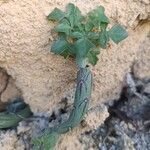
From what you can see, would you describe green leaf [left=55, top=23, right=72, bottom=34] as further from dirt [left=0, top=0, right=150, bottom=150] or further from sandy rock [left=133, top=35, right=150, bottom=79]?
sandy rock [left=133, top=35, right=150, bottom=79]

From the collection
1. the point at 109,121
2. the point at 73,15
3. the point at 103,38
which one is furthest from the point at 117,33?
the point at 109,121

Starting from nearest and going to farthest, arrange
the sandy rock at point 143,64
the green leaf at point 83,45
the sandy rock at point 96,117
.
Result: the green leaf at point 83,45 < the sandy rock at point 96,117 < the sandy rock at point 143,64

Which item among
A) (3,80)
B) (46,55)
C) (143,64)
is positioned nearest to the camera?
(46,55)

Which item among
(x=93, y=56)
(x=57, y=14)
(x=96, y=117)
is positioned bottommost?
(x=96, y=117)

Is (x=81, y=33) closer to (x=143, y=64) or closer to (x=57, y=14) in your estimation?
(x=57, y=14)

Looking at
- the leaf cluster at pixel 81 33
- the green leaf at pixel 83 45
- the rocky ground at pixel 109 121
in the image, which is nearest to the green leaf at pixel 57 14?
the leaf cluster at pixel 81 33

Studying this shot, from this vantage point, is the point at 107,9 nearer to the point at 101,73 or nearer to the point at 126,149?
the point at 101,73

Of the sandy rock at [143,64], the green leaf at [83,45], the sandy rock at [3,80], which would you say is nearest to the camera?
the green leaf at [83,45]

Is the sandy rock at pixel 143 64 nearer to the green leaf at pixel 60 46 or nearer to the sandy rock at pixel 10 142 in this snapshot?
the green leaf at pixel 60 46
